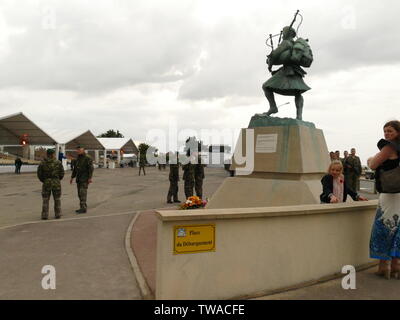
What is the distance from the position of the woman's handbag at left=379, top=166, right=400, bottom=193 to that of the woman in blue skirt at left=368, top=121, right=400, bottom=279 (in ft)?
0.16

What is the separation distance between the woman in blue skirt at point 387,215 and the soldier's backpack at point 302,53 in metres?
4.00

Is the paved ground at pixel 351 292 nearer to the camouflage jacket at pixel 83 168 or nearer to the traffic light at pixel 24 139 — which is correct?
the camouflage jacket at pixel 83 168

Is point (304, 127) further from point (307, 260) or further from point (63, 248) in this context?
point (63, 248)

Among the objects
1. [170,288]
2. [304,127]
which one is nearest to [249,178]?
[304,127]

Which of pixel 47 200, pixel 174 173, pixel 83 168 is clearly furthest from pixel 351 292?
pixel 174 173

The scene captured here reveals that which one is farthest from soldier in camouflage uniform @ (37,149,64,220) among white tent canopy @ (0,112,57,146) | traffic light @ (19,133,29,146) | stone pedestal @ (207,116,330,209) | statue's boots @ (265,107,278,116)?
traffic light @ (19,133,29,146)

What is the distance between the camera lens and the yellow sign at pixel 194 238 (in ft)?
11.1

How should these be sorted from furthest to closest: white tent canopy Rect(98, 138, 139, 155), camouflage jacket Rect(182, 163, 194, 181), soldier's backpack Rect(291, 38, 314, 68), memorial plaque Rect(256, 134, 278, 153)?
white tent canopy Rect(98, 138, 139, 155) → camouflage jacket Rect(182, 163, 194, 181) → soldier's backpack Rect(291, 38, 314, 68) → memorial plaque Rect(256, 134, 278, 153)

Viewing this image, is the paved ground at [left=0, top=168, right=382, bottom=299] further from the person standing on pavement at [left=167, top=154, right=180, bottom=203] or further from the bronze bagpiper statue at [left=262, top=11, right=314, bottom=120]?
the bronze bagpiper statue at [left=262, top=11, right=314, bottom=120]

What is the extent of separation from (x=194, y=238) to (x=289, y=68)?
227 inches

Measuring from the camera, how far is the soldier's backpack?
7.68 metres

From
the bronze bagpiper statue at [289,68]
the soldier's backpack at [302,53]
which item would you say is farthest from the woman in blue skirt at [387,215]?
the soldier's backpack at [302,53]

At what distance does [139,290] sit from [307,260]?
2103 millimetres

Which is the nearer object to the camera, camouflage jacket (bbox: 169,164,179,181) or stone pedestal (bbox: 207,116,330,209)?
stone pedestal (bbox: 207,116,330,209)
